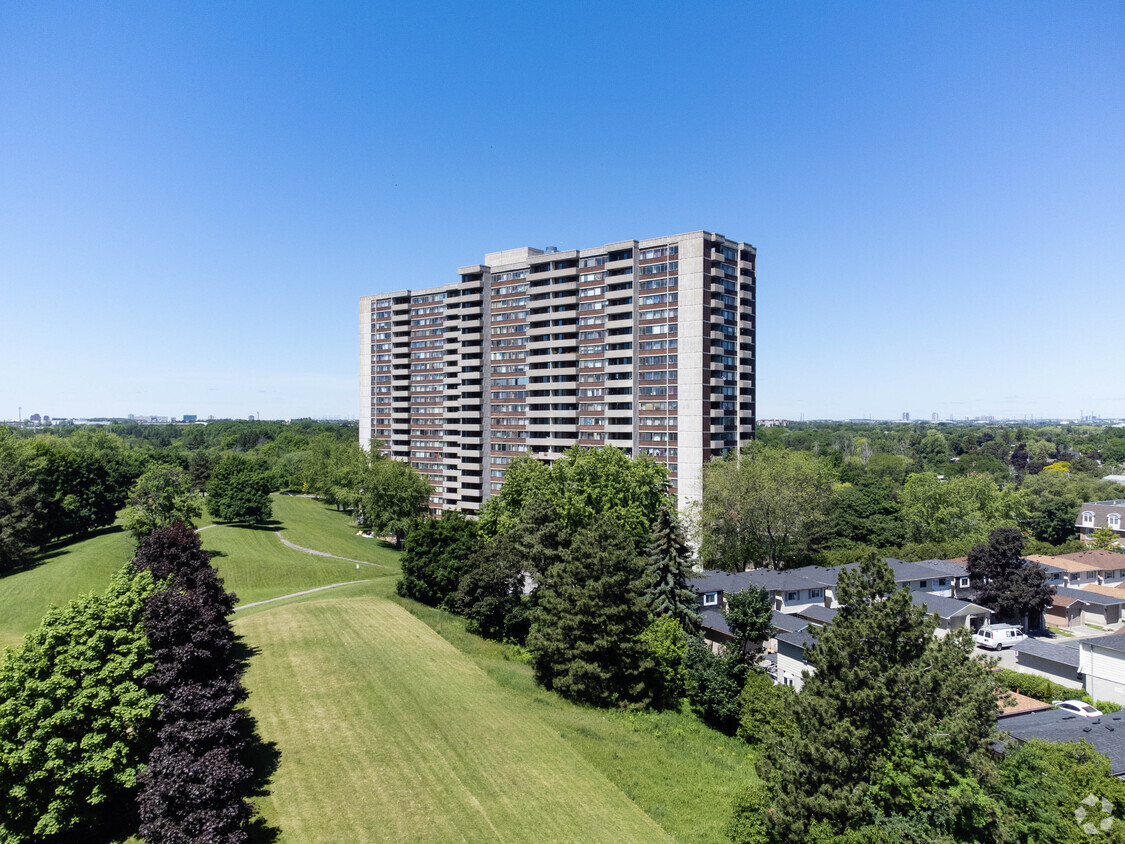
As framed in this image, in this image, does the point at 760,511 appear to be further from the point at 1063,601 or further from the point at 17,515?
the point at 17,515

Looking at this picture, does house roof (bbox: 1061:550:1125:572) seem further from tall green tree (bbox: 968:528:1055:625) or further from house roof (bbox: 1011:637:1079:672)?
house roof (bbox: 1011:637:1079:672)

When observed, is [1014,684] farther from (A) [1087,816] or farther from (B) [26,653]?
(B) [26,653]

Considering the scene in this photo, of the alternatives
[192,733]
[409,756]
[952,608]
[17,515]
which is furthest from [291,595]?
[952,608]

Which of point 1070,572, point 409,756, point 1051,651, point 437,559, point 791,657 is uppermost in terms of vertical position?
point 437,559

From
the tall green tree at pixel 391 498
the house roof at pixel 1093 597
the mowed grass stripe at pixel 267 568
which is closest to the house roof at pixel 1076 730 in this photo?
the house roof at pixel 1093 597

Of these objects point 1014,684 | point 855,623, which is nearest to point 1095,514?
point 1014,684

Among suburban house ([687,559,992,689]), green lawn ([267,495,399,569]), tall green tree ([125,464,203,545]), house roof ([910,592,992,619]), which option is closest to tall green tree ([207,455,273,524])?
green lawn ([267,495,399,569])
